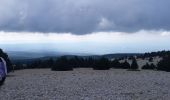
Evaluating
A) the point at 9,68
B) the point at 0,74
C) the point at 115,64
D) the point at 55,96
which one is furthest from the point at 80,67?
the point at 55,96

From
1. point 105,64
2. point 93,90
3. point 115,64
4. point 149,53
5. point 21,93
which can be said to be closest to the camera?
point 21,93

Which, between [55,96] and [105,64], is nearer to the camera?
[55,96]

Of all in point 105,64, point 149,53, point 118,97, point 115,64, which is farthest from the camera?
point 149,53

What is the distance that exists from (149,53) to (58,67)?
32.3 m

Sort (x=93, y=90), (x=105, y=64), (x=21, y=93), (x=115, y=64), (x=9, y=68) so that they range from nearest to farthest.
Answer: (x=21, y=93) → (x=93, y=90) → (x=9, y=68) → (x=105, y=64) → (x=115, y=64)

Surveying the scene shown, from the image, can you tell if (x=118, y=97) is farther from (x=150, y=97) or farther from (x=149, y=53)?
(x=149, y=53)

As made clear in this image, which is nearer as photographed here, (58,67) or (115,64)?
(58,67)

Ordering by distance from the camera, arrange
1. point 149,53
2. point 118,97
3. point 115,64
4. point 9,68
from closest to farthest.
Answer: point 118,97 < point 9,68 < point 115,64 < point 149,53

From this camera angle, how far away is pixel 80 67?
4519 cm

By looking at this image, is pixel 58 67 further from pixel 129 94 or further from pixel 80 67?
pixel 129 94

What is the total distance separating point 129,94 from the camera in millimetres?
19156

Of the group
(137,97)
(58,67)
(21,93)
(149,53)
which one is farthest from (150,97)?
(149,53)

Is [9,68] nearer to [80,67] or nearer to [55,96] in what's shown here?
[80,67]

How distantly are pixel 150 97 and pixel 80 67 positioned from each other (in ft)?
88.8
